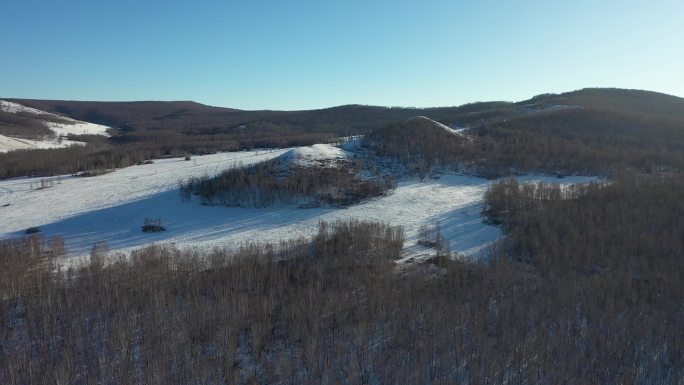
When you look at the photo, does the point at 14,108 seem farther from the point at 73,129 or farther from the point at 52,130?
the point at 52,130

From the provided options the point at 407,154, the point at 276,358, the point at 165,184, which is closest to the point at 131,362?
the point at 276,358

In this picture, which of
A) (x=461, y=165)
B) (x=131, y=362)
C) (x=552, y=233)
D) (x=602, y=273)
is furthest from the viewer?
(x=461, y=165)

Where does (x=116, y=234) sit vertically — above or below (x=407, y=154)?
below

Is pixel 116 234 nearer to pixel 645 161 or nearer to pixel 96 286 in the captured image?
pixel 96 286

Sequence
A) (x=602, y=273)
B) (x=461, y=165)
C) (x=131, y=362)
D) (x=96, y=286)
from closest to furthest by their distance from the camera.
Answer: (x=131, y=362)
(x=96, y=286)
(x=602, y=273)
(x=461, y=165)

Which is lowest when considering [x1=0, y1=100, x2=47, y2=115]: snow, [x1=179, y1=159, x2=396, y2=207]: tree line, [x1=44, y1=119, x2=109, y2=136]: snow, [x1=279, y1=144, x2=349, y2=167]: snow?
[x1=179, y1=159, x2=396, y2=207]: tree line

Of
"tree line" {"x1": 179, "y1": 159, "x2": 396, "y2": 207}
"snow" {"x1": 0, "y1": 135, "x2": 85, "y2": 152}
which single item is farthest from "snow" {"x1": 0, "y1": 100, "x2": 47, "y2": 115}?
"tree line" {"x1": 179, "y1": 159, "x2": 396, "y2": 207}

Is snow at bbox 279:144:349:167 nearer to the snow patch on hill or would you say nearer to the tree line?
the tree line

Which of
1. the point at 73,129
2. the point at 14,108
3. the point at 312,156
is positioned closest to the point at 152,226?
the point at 312,156
